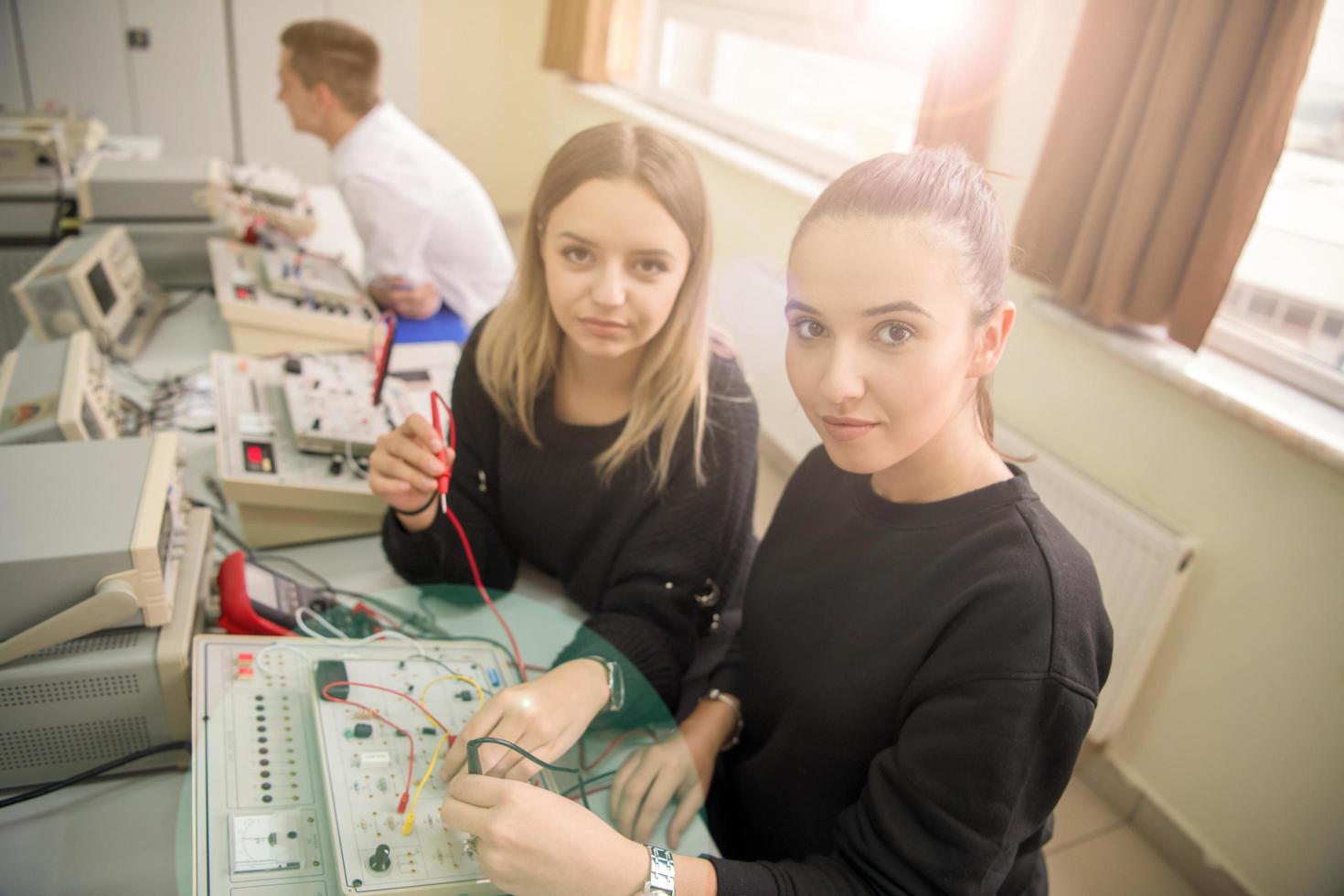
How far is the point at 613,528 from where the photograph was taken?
1.27m

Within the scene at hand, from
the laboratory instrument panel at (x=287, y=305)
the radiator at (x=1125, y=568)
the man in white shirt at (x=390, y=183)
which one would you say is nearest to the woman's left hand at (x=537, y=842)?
the radiator at (x=1125, y=568)

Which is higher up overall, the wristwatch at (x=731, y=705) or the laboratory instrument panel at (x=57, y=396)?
the laboratory instrument panel at (x=57, y=396)

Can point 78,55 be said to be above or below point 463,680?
above

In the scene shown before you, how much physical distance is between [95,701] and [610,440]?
69cm

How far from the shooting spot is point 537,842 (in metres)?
0.70

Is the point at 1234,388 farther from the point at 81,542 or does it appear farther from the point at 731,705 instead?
the point at 81,542

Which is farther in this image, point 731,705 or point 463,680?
point 731,705

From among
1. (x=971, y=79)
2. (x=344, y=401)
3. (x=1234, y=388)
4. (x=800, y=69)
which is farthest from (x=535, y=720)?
(x=800, y=69)

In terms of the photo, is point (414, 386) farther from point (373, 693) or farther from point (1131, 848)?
point (1131, 848)

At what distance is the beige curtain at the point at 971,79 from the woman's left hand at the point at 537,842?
1937mm

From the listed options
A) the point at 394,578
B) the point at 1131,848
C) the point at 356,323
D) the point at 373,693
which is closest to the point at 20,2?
the point at 356,323

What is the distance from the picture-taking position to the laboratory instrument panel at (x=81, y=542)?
89 centimetres

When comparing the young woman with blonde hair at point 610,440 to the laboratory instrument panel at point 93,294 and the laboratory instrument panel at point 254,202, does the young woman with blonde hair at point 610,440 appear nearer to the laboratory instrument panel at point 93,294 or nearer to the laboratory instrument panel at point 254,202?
the laboratory instrument panel at point 93,294

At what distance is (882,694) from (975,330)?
0.37 m
